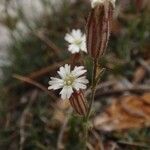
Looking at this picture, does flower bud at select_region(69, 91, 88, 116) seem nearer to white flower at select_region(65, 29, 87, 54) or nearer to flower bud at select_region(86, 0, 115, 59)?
flower bud at select_region(86, 0, 115, 59)

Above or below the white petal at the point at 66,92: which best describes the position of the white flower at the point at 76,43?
above

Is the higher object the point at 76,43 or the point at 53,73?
the point at 53,73

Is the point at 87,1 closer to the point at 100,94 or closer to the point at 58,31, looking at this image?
the point at 58,31

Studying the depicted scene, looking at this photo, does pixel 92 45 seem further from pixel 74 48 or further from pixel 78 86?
pixel 74 48

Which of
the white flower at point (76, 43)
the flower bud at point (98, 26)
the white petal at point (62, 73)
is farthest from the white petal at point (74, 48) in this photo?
the flower bud at point (98, 26)

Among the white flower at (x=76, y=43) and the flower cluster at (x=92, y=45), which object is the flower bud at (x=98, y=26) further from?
the white flower at (x=76, y=43)

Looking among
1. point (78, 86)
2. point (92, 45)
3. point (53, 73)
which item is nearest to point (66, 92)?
point (78, 86)

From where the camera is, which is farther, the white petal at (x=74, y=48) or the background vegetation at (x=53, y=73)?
the background vegetation at (x=53, y=73)
